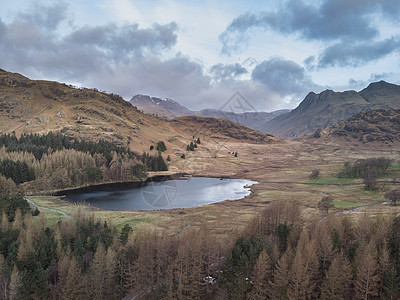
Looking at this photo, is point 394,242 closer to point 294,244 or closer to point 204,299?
point 294,244

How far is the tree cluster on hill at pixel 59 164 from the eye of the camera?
4786 inches

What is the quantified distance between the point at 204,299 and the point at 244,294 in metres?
6.33

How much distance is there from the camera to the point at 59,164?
451 feet

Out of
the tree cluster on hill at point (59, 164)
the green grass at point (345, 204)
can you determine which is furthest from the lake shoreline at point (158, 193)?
the green grass at point (345, 204)

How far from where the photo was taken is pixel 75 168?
13888 centimetres

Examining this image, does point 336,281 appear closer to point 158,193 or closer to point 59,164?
point 158,193

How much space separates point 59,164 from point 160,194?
58.5 m

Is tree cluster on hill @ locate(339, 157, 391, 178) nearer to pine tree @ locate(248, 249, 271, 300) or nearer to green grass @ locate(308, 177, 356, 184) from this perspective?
green grass @ locate(308, 177, 356, 184)

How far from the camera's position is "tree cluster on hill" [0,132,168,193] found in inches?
4786

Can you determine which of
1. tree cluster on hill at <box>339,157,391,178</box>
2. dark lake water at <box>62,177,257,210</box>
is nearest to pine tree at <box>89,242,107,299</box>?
dark lake water at <box>62,177,257,210</box>

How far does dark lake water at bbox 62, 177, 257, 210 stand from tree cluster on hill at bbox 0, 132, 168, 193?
10.9 meters

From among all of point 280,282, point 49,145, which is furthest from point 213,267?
point 49,145

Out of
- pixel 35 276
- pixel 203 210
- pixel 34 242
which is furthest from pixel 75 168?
pixel 35 276

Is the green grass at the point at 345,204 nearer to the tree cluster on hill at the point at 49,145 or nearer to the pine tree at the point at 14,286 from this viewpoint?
the pine tree at the point at 14,286
